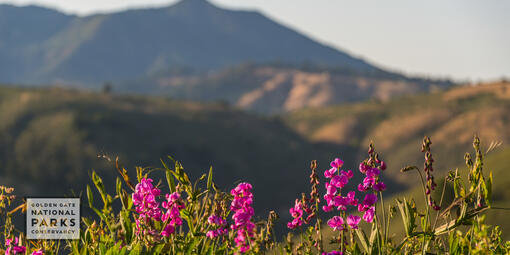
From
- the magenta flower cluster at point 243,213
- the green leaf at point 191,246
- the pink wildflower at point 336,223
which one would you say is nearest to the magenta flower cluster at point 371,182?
the pink wildflower at point 336,223

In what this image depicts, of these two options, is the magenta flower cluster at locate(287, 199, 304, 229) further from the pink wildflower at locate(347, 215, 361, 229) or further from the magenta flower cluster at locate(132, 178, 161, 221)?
the magenta flower cluster at locate(132, 178, 161, 221)

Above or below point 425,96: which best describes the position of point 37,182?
below

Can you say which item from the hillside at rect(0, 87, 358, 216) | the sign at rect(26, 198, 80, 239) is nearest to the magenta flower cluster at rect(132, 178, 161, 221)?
the sign at rect(26, 198, 80, 239)

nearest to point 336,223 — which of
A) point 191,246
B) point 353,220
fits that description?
point 353,220

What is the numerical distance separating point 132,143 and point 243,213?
377ft

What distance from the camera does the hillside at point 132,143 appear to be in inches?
4023

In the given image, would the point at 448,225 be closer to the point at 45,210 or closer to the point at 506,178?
the point at 45,210

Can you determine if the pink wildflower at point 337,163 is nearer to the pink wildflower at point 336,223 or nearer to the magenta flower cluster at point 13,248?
Result: the pink wildflower at point 336,223

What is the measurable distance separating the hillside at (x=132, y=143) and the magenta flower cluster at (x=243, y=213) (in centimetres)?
8916

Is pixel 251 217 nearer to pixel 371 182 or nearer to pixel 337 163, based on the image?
pixel 337 163

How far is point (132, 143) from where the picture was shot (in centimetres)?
11825

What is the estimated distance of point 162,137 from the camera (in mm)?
125750

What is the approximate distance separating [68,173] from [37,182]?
5.10m

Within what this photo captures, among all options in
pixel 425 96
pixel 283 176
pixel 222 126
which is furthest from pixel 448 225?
pixel 425 96
